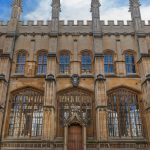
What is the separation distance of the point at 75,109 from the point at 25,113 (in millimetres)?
4487

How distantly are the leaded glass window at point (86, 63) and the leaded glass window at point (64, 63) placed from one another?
4.89 ft

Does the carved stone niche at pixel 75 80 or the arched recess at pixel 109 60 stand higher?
the arched recess at pixel 109 60

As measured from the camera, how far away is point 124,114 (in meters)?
22.0

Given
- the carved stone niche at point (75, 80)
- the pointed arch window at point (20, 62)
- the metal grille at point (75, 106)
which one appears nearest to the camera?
the metal grille at point (75, 106)

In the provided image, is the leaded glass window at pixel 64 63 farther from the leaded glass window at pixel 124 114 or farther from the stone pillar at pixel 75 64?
the leaded glass window at pixel 124 114

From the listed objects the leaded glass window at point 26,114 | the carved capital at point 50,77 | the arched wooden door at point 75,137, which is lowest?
the arched wooden door at point 75,137

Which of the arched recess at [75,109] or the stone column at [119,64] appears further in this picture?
the stone column at [119,64]

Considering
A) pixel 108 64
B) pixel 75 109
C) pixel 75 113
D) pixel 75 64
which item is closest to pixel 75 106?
pixel 75 109

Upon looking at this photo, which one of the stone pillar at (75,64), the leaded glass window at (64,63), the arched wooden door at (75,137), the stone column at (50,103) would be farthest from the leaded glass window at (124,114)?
the stone column at (50,103)

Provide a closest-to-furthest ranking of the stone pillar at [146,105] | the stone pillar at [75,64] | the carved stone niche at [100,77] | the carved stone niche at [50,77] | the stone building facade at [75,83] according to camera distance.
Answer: the stone building facade at [75,83]
the stone pillar at [146,105]
the carved stone niche at [50,77]
the carved stone niche at [100,77]
the stone pillar at [75,64]

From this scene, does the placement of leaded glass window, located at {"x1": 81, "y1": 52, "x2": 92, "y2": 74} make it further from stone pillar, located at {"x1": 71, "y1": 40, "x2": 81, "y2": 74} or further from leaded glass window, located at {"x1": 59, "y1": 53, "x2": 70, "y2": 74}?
leaded glass window, located at {"x1": 59, "y1": 53, "x2": 70, "y2": 74}

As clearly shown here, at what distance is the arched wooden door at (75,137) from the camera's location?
20281mm

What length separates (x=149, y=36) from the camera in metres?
25.5

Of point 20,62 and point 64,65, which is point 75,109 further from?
point 20,62
